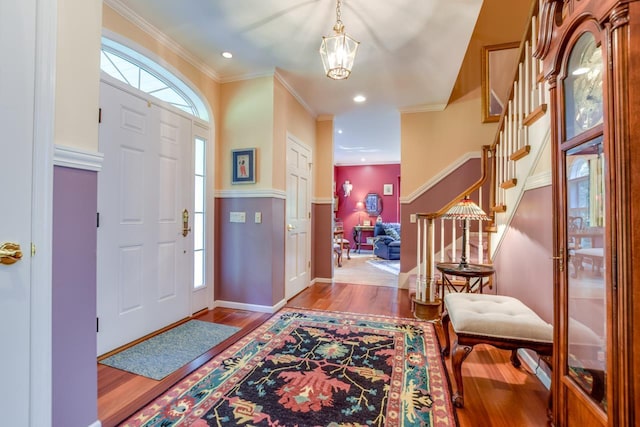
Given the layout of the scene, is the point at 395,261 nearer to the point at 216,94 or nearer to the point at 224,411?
the point at 216,94

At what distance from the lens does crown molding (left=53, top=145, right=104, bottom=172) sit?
1.22 metres

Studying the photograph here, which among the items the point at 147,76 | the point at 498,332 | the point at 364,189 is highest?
the point at 147,76

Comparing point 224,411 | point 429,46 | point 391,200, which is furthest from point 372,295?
point 391,200

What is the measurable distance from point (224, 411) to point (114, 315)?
133 centimetres

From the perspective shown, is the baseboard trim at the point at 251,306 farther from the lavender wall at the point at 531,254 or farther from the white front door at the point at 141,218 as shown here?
the lavender wall at the point at 531,254

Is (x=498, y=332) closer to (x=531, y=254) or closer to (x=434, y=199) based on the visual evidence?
(x=531, y=254)

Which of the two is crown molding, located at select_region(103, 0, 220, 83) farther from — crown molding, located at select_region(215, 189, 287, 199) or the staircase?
the staircase

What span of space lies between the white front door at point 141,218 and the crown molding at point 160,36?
580mm

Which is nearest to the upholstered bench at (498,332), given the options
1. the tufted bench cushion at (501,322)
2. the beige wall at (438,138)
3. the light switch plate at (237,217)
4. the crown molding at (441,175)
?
the tufted bench cushion at (501,322)

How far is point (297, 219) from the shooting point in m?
3.95

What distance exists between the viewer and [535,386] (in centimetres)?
186

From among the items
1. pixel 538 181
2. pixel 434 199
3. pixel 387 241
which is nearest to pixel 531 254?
pixel 538 181

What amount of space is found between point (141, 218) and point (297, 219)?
6.22 ft

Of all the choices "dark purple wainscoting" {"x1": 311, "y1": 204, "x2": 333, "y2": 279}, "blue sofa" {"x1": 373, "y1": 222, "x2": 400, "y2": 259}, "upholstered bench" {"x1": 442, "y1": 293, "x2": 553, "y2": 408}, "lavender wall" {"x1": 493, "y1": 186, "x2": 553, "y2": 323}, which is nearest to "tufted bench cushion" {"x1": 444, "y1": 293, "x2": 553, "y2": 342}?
"upholstered bench" {"x1": 442, "y1": 293, "x2": 553, "y2": 408}
